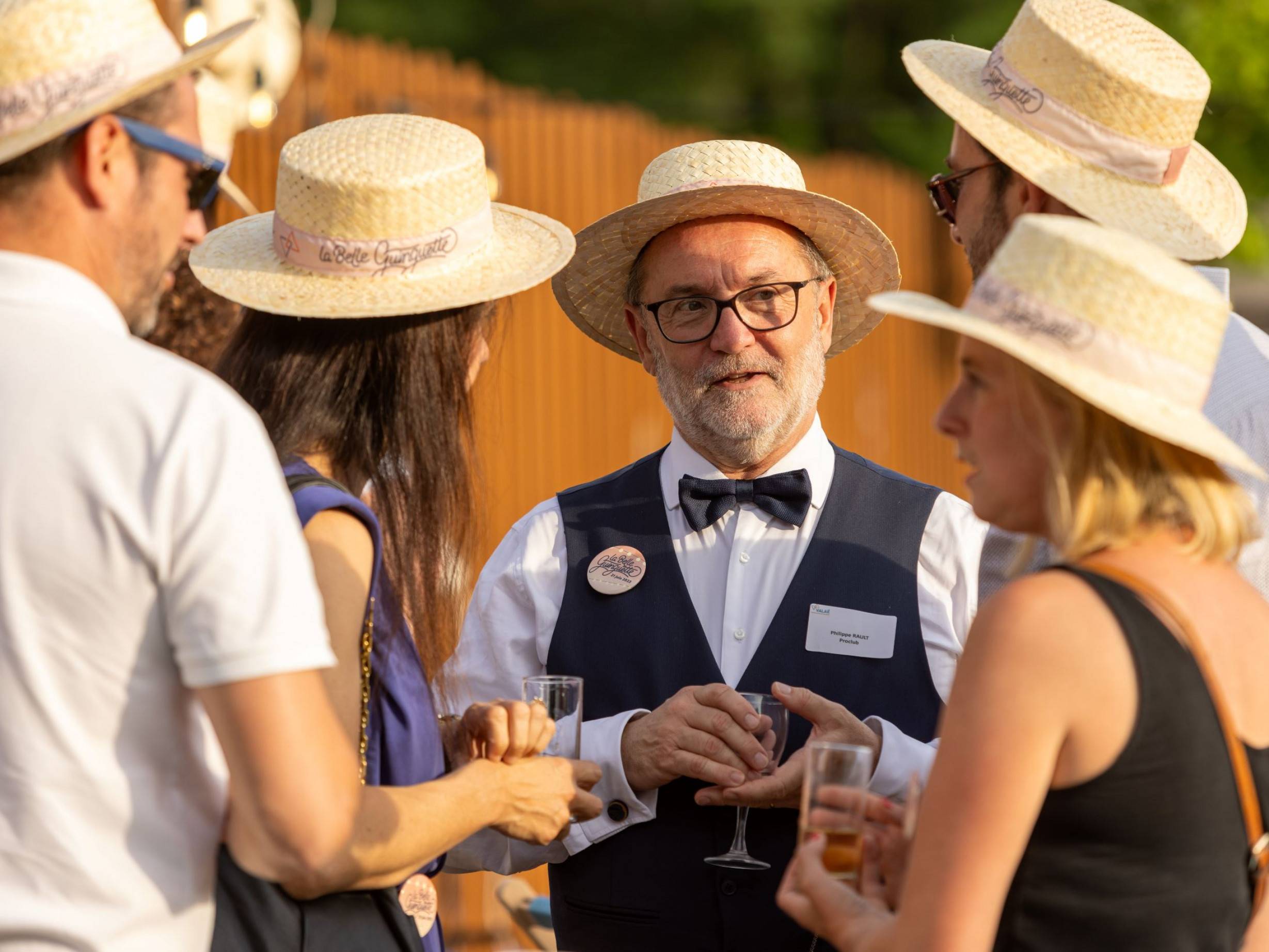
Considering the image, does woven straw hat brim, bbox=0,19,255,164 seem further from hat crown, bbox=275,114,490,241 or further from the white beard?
the white beard

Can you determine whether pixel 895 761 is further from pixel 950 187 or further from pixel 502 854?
pixel 950 187

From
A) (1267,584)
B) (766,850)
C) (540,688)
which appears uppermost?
(1267,584)

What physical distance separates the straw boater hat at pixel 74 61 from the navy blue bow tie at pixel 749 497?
5.40ft

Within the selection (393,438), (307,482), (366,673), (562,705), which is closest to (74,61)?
(307,482)

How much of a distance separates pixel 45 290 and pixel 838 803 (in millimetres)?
1083

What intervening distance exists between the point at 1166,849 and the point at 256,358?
4.64 feet

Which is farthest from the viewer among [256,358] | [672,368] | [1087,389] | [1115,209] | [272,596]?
[672,368]

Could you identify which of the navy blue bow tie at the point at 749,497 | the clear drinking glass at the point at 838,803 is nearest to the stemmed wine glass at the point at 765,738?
the navy blue bow tie at the point at 749,497

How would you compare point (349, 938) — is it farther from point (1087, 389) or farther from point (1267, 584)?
point (1267, 584)

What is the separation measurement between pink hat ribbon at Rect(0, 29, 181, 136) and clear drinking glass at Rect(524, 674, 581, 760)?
1.12 metres

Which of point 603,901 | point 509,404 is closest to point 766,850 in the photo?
point 603,901

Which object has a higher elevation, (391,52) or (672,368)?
(672,368)

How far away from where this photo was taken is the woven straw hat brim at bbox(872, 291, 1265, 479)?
5.38 ft

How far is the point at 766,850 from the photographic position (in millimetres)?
2756
